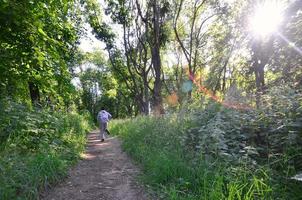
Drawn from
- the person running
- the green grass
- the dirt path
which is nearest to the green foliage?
the dirt path

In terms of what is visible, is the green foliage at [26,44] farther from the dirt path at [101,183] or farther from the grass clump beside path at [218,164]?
the grass clump beside path at [218,164]

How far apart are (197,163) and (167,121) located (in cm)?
355

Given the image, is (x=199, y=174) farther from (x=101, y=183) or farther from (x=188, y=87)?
(x=188, y=87)

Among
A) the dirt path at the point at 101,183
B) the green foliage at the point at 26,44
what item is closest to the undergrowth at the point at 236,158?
the dirt path at the point at 101,183

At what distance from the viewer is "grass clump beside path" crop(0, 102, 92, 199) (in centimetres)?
440

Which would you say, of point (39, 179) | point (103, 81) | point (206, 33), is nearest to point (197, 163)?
point (39, 179)

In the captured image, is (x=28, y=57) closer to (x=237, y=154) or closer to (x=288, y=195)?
(x=237, y=154)

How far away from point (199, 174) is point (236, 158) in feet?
2.33

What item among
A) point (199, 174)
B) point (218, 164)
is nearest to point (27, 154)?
point (199, 174)

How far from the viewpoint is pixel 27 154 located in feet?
18.5

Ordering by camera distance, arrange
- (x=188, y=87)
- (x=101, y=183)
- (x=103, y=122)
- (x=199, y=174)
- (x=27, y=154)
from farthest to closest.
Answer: (x=188, y=87)
(x=103, y=122)
(x=101, y=183)
(x=27, y=154)
(x=199, y=174)

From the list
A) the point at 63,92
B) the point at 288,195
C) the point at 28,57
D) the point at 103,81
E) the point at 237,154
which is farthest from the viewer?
the point at 103,81

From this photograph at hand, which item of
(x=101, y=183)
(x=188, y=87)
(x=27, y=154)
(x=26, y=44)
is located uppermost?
(x=188, y=87)

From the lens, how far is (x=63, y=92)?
827cm
